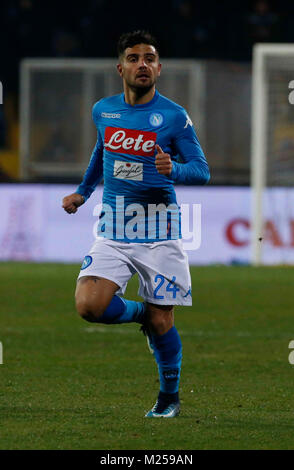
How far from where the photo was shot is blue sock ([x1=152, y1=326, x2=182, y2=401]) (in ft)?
18.3

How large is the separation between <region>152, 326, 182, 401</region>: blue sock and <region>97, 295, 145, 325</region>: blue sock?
0.57 feet

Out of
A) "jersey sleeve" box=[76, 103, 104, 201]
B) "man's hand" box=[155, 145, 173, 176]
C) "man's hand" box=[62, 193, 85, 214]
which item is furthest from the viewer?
"jersey sleeve" box=[76, 103, 104, 201]

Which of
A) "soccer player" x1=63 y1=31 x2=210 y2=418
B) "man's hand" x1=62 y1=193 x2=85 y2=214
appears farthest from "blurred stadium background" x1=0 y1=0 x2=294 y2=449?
"soccer player" x1=63 y1=31 x2=210 y2=418

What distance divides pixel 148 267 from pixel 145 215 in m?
0.29

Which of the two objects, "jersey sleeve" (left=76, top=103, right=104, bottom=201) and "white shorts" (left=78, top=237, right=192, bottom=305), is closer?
"white shorts" (left=78, top=237, right=192, bottom=305)

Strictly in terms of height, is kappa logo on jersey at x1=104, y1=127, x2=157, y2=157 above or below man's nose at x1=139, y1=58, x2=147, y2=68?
below

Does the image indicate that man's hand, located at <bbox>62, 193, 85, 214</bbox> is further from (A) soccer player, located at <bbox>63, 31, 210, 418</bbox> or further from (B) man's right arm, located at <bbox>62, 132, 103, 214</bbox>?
(A) soccer player, located at <bbox>63, 31, 210, 418</bbox>

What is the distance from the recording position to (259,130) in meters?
15.1

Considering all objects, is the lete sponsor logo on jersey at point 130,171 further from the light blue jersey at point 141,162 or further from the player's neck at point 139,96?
the player's neck at point 139,96

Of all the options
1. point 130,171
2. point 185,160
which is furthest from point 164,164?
point 130,171

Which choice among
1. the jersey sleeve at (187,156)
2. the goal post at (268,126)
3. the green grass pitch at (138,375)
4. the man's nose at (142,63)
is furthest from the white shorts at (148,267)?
the goal post at (268,126)

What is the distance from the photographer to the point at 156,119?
5.56 metres
